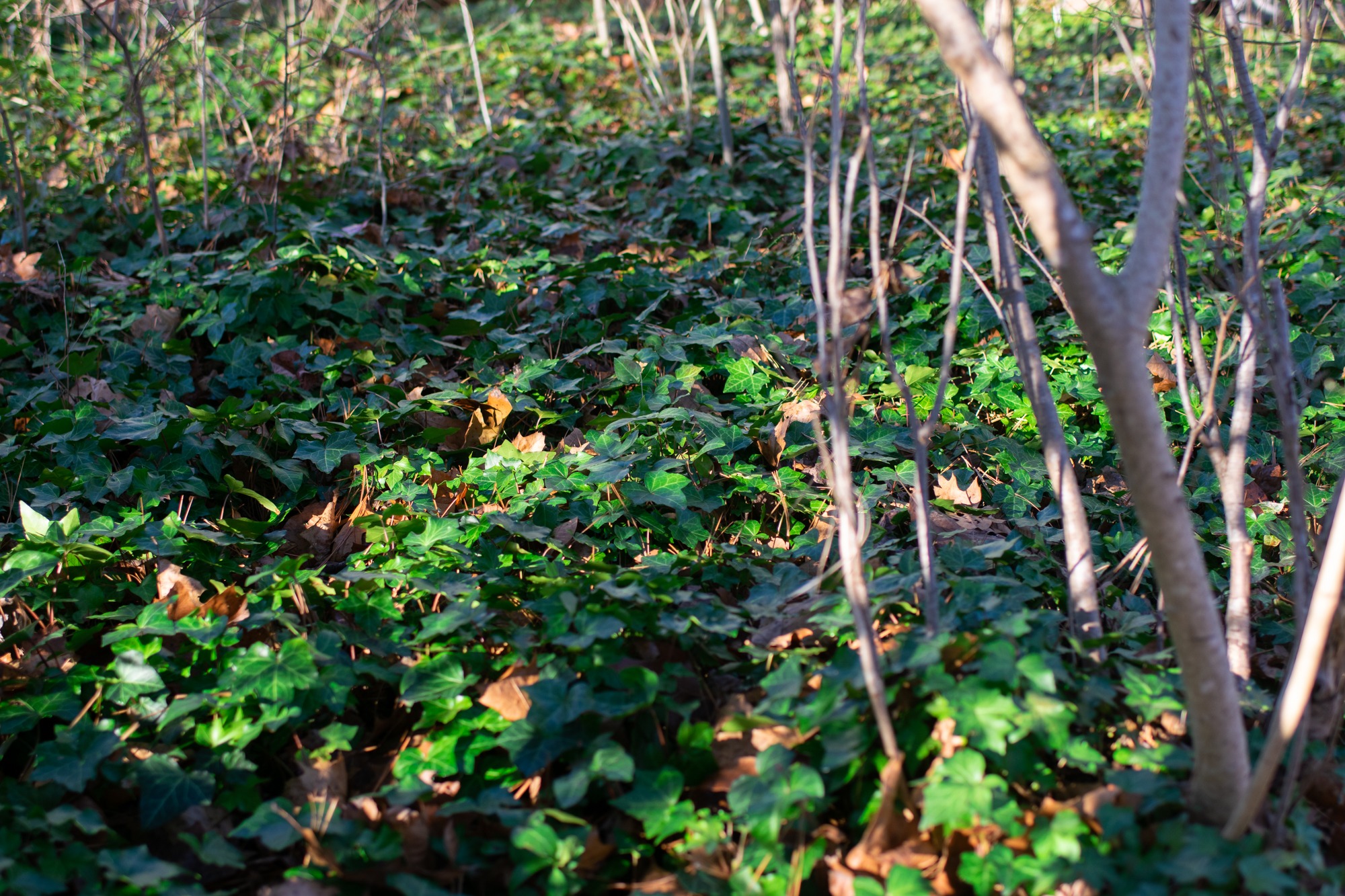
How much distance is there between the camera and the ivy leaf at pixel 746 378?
9.38ft

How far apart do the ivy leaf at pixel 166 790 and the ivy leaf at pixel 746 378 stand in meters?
1.81

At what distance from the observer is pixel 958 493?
2463 mm

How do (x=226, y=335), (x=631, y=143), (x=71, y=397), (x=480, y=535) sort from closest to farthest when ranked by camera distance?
(x=480, y=535) < (x=71, y=397) < (x=226, y=335) < (x=631, y=143)

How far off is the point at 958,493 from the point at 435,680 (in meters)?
1.50

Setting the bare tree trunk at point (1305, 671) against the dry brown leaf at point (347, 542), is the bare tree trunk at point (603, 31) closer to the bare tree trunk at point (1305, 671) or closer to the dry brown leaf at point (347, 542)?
the dry brown leaf at point (347, 542)

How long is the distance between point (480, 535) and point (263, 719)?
0.65m

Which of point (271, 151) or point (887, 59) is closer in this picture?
point (271, 151)

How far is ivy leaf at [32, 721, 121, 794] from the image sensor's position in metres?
1.56

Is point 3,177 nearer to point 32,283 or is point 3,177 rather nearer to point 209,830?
point 32,283

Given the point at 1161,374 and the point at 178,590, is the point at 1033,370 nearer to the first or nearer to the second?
the point at 1161,374

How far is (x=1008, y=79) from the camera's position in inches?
44.6

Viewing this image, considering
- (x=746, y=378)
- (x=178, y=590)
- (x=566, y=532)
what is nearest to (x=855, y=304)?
(x=746, y=378)

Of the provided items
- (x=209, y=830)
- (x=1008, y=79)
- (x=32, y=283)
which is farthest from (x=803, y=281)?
(x=32, y=283)

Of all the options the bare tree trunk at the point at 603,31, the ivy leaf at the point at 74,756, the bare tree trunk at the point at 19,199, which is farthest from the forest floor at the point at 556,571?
the bare tree trunk at the point at 603,31
